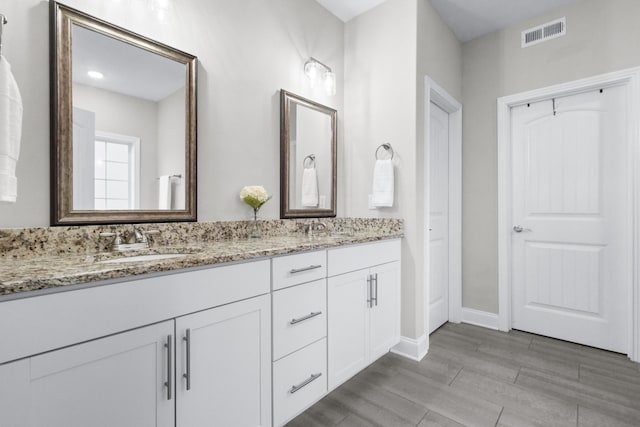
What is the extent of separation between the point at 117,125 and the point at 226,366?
1.18 m

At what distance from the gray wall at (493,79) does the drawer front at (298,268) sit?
1.97m

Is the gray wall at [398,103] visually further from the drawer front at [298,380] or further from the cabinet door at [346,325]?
the drawer front at [298,380]

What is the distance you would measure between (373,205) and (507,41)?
196 cm

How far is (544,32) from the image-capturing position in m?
2.60

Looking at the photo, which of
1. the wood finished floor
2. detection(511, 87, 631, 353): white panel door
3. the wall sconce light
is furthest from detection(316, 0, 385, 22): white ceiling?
the wood finished floor

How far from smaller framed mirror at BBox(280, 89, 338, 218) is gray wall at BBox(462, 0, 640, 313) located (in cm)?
139

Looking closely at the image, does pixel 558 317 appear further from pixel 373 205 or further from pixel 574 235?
pixel 373 205

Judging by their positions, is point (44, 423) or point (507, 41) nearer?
point (44, 423)

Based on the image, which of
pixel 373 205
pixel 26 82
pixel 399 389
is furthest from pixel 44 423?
pixel 373 205

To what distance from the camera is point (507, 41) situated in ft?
9.14

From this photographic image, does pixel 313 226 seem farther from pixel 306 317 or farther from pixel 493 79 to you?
pixel 493 79

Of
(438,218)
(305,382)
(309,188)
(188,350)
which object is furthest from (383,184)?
(188,350)

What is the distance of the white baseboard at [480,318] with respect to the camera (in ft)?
9.27

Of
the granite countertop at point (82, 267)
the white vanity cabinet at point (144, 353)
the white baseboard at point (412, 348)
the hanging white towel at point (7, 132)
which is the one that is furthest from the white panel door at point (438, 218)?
the hanging white towel at point (7, 132)
